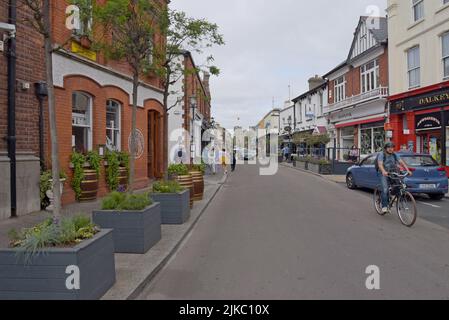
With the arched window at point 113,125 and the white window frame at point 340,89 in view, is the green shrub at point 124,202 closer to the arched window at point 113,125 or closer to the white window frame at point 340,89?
the arched window at point 113,125

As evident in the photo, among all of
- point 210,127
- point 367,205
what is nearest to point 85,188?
point 367,205

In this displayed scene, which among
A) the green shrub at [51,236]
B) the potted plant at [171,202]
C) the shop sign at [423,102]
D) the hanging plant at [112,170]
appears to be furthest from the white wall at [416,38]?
the green shrub at [51,236]

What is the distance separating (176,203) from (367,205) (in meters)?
6.21

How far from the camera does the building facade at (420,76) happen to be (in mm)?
18781

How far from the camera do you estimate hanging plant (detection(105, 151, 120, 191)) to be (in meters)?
12.9

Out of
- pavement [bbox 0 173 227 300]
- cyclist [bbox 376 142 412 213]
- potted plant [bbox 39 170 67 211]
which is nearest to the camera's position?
pavement [bbox 0 173 227 300]

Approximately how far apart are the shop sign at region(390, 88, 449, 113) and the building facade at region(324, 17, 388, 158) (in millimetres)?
1588

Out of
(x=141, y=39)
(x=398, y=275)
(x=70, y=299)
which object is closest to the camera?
(x=70, y=299)

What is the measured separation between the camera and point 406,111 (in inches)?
866

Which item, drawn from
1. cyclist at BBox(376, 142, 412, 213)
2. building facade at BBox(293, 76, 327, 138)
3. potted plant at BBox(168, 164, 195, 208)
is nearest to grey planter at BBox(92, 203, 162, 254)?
potted plant at BBox(168, 164, 195, 208)

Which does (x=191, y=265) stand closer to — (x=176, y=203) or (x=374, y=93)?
(x=176, y=203)

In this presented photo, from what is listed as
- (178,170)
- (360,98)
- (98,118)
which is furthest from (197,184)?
(360,98)

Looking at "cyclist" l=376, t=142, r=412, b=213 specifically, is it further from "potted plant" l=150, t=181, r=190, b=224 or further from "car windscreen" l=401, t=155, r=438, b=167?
"potted plant" l=150, t=181, r=190, b=224

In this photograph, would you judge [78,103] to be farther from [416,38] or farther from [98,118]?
[416,38]
